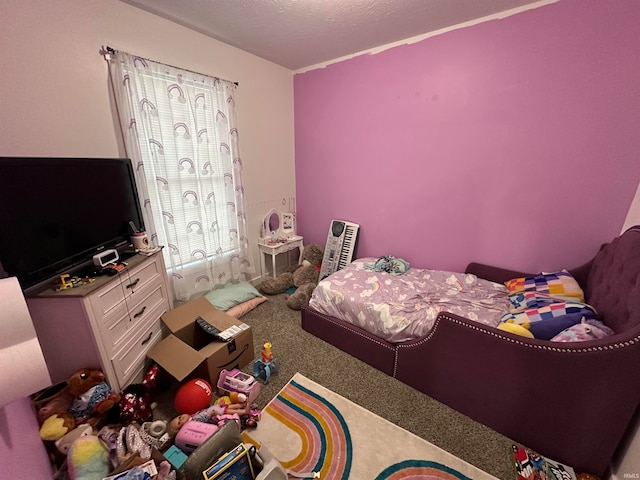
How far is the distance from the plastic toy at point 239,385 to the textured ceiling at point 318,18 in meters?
2.46

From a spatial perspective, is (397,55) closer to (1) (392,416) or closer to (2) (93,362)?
(1) (392,416)

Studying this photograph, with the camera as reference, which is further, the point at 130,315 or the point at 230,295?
the point at 230,295

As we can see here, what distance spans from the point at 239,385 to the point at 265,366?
22cm

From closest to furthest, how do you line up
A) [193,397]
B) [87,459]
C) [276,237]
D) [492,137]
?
[87,459]
[193,397]
[492,137]
[276,237]

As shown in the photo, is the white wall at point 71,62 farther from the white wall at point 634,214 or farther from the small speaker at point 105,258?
the white wall at point 634,214

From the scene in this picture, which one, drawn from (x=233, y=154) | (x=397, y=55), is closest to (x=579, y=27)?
(x=397, y=55)

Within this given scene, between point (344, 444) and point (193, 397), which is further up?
point (193, 397)

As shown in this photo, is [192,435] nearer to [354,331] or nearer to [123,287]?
[123,287]

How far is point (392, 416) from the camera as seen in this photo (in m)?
1.53

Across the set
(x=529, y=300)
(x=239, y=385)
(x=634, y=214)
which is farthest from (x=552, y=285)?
(x=239, y=385)

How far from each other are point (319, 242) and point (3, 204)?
8.65 ft

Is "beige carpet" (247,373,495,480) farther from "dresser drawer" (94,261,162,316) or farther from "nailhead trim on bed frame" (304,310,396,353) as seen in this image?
"dresser drawer" (94,261,162,316)

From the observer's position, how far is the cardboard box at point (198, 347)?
1582 millimetres

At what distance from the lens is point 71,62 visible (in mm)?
1516
